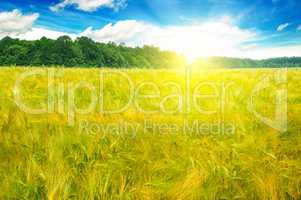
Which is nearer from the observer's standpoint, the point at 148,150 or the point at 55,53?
the point at 148,150

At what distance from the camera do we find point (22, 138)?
2.81 meters

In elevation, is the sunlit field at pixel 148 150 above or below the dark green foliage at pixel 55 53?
below

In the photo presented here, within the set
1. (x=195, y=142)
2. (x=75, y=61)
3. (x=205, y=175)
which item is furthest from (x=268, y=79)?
(x=75, y=61)

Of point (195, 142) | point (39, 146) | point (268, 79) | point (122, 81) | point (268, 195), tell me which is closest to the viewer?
point (268, 195)

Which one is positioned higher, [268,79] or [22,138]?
[268,79]

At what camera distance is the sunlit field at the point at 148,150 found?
2082 millimetres

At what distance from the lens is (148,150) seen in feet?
8.93

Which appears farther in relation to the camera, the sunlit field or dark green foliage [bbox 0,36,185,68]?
dark green foliage [bbox 0,36,185,68]

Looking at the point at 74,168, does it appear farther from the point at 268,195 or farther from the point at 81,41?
the point at 81,41

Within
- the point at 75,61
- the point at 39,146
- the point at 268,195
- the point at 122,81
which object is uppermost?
the point at 75,61

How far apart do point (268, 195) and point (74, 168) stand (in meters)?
1.40

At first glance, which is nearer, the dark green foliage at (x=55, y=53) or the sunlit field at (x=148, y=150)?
the sunlit field at (x=148, y=150)

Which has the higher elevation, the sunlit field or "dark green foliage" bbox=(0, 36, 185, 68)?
"dark green foliage" bbox=(0, 36, 185, 68)

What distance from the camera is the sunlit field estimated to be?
2.08m
